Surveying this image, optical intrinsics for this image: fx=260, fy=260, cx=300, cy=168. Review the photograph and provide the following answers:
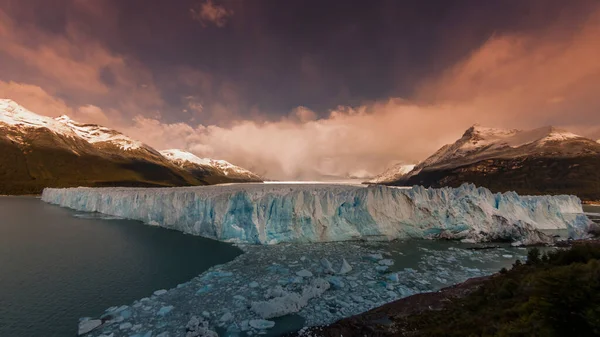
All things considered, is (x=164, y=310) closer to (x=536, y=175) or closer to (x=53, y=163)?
(x=536, y=175)

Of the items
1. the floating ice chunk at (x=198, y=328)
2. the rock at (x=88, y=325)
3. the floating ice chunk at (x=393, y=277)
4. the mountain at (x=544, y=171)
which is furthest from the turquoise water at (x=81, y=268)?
the mountain at (x=544, y=171)

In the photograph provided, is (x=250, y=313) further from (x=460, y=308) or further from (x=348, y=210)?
(x=348, y=210)

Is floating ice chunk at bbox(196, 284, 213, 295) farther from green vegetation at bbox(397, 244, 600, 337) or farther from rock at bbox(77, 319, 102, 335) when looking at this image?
green vegetation at bbox(397, 244, 600, 337)

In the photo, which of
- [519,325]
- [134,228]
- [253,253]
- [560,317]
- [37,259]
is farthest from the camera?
[134,228]

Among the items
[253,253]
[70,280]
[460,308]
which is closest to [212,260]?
[253,253]

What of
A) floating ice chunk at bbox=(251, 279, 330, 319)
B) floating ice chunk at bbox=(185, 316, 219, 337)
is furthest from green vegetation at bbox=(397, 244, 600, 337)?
floating ice chunk at bbox=(185, 316, 219, 337)

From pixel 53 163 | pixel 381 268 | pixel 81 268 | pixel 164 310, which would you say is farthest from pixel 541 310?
pixel 53 163
